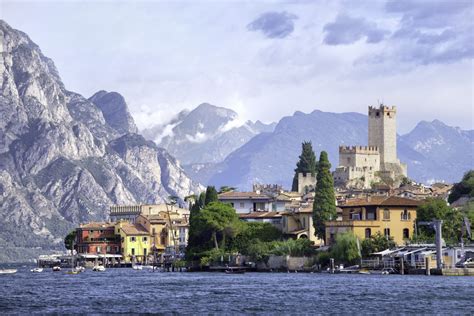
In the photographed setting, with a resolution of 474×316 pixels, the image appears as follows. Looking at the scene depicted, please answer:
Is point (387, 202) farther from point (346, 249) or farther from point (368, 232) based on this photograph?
point (346, 249)

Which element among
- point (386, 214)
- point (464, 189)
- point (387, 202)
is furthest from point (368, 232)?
point (464, 189)

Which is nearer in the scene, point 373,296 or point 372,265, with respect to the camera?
point 373,296

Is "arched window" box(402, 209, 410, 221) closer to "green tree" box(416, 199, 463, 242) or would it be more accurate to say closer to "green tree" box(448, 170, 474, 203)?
"green tree" box(416, 199, 463, 242)

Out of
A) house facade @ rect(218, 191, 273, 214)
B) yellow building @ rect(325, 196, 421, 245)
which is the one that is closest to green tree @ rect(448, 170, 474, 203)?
house facade @ rect(218, 191, 273, 214)

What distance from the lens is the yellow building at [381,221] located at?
132m

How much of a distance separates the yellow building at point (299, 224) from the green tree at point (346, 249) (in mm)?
14933

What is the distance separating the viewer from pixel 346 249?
127m

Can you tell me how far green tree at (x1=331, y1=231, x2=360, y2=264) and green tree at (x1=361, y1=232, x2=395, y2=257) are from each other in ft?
3.15

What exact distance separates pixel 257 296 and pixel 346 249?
1467 inches

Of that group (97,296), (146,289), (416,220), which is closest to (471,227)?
(416,220)

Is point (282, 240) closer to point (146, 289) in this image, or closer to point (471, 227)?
point (471, 227)

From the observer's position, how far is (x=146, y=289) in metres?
104

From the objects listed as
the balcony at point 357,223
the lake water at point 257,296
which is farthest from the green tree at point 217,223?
the lake water at point 257,296

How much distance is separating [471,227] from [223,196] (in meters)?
54.3
